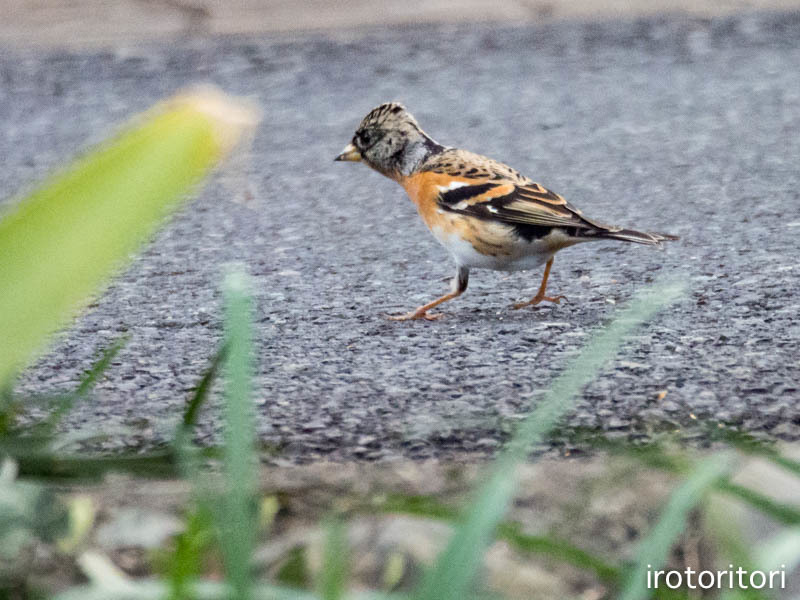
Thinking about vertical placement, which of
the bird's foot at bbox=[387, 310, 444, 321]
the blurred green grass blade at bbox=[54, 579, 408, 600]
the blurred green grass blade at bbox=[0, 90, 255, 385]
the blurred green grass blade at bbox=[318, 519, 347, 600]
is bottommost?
the bird's foot at bbox=[387, 310, 444, 321]

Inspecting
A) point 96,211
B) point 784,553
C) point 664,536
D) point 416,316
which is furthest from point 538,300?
point 96,211

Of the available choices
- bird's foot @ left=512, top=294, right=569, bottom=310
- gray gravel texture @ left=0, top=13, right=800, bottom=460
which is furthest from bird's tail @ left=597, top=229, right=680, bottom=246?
bird's foot @ left=512, top=294, right=569, bottom=310

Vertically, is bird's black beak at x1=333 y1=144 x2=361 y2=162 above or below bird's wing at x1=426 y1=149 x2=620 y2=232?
above

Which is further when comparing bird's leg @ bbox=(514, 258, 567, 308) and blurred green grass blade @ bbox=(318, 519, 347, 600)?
bird's leg @ bbox=(514, 258, 567, 308)

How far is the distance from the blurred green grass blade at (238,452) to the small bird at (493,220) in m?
2.51

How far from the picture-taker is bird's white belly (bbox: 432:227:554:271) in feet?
12.8

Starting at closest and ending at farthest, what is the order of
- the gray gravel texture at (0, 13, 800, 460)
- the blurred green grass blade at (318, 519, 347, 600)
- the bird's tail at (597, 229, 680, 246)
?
the blurred green grass blade at (318, 519, 347, 600)
the gray gravel texture at (0, 13, 800, 460)
the bird's tail at (597, 229, 680, 246)

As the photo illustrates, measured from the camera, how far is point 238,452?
131cm

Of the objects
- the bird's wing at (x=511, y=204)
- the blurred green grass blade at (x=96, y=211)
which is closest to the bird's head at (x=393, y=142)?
the bird's wing at (x=511, y=204)

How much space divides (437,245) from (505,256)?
110cm

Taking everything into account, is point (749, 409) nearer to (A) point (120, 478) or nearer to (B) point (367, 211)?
(A) point (120, 478)

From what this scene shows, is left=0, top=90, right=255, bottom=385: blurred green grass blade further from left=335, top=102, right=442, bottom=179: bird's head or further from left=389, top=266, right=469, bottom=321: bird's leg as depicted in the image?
left=335, top=102, right=442, bottom=179: bird's head

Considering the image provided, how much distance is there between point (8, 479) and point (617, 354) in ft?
6.81

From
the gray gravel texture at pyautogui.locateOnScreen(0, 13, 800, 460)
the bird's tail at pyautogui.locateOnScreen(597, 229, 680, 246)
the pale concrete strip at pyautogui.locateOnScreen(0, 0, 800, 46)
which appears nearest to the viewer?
the gray gravel texture at pyautogui.locateOnScreen(0, 13, 800, 460)
